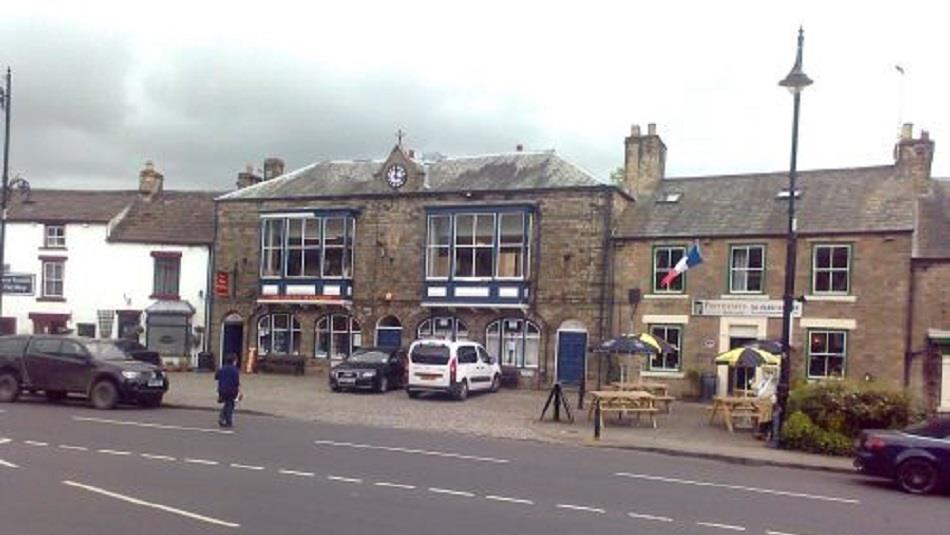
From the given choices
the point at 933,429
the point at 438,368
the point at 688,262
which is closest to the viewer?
the point at 933,429

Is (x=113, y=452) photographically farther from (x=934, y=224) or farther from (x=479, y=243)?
(x=934, y=224)

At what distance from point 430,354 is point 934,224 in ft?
53.5

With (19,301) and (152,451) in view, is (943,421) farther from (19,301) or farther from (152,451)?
(19,301)

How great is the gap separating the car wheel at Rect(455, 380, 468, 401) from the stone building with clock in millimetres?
5078

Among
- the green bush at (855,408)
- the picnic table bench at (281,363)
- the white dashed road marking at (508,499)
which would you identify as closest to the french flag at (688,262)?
the green bush at (855,408)

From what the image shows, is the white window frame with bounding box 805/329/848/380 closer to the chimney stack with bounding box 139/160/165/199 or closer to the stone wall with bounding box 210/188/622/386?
the stone wall with bounding box 210/188/622/386

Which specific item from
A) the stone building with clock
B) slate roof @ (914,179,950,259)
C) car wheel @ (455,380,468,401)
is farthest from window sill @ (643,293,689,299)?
car wheel @ (455,380,468,401)

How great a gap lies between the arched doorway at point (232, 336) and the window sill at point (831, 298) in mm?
22042

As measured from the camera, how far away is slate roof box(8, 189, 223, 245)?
38.1 m

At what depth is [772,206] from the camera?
30.2m

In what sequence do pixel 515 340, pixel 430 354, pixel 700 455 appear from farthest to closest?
pixel 515 340 < pixel 430 354 < pixel 700 455

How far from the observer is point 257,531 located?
8.55 metres

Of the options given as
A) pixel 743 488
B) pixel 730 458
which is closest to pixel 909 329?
pixel 730 458

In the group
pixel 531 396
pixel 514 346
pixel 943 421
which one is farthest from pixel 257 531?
pixel 514 346
